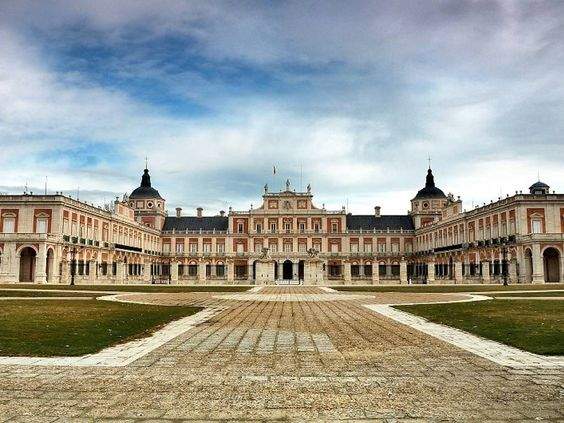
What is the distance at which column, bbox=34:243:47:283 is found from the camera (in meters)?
47.6

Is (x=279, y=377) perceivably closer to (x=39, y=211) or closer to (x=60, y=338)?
(x=60, y=338)

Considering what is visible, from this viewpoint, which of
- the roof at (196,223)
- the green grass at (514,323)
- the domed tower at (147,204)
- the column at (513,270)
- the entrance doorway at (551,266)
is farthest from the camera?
the roof at (196,223)

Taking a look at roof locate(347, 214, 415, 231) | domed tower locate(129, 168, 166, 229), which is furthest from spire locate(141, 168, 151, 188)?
roof locate(347, 214, 415, 231)

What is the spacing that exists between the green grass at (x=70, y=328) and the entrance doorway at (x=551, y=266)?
42.8 meters

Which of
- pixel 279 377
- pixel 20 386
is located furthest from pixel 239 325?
pixel 20 386

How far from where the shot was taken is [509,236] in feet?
170

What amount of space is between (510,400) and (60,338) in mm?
8257

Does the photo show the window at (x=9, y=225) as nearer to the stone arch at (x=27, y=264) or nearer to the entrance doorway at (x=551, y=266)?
the stone arch at (x=27, y=264)

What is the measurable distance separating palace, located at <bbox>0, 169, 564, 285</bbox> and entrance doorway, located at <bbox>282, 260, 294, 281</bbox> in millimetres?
156

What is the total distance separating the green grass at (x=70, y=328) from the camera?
966cm

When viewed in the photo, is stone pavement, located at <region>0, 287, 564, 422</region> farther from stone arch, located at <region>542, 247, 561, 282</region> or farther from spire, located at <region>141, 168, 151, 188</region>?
spire, located at <region>141, 168, 151, 188</region>

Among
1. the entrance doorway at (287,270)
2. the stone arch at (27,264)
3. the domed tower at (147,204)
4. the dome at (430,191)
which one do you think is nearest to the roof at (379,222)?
the dome at (430,191)

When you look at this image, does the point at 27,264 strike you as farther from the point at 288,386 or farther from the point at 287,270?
the point at 288,386

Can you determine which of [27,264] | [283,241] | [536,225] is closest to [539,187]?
[536,225]
